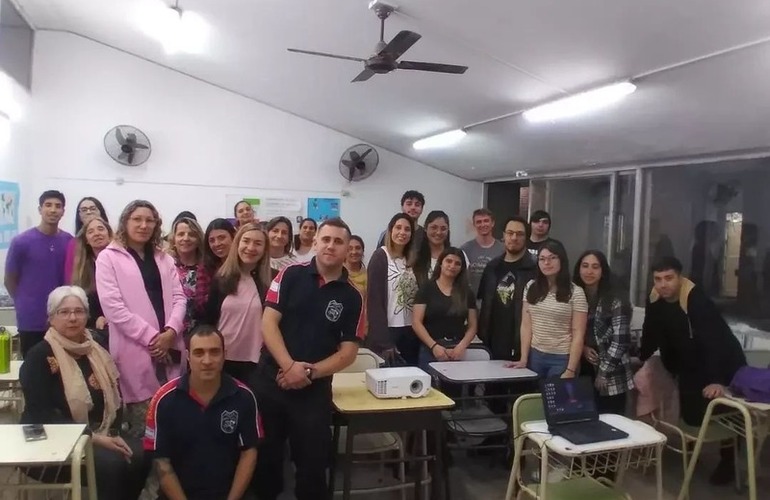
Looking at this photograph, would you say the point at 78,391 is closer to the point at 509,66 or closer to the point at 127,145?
the point at 509,66

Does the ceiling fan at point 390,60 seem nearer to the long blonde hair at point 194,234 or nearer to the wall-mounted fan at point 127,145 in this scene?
the long blonde hair at point 194,234

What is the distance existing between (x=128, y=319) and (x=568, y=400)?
197 centimetres

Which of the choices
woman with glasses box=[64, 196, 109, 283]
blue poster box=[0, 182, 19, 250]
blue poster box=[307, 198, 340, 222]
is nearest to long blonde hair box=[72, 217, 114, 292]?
woman with glasses box=[64, 196, 109, 283]

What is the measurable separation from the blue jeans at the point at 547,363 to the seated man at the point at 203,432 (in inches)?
64.8

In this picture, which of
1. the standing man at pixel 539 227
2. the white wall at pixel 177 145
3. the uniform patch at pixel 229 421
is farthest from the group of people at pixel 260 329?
the white wall at pixel 177 145

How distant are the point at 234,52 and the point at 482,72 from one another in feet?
7.62

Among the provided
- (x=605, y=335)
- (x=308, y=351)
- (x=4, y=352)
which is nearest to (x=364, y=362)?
(x=308, y=351)

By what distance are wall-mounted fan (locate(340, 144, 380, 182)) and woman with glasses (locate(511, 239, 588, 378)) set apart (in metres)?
3.67

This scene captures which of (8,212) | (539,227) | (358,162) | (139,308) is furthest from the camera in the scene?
(358,162)

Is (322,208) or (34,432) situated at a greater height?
(322,208)

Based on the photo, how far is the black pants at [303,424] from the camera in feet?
8.17

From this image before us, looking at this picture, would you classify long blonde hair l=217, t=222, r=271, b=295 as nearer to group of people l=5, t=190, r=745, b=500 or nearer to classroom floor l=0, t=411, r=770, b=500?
group of people l=5, t=190, r=745, b=500

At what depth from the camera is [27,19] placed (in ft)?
18.4

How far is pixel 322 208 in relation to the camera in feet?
22.2
